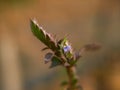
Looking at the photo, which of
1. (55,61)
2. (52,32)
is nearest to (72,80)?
(55,61)

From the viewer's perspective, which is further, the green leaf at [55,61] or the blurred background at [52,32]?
the blurred background at [52,32]

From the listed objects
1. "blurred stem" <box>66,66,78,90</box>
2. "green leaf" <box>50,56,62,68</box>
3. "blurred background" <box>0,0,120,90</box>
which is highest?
"blurred background" <box>0,0,120,90</box>

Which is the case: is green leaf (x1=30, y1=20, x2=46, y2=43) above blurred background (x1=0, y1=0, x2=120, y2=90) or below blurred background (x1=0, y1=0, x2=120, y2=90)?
below

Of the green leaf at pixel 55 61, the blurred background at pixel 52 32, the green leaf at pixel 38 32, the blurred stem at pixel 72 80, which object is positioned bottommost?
the blurred stem at pixel 72 80

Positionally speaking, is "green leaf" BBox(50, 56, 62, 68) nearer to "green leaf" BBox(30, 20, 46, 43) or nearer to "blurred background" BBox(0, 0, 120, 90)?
"green leaf" BBox(30, 20, 46, 43)

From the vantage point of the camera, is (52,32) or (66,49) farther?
(52,32)

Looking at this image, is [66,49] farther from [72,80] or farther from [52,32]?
[52,32]

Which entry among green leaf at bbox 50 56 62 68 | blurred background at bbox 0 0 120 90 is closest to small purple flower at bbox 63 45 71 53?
green leaf at bbox 50 56 62 68

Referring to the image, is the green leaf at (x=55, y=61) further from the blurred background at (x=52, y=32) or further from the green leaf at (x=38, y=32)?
the blurred background at (x=52, y=32)

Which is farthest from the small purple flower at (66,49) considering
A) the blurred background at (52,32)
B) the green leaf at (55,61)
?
the blurred background at (52,32)
